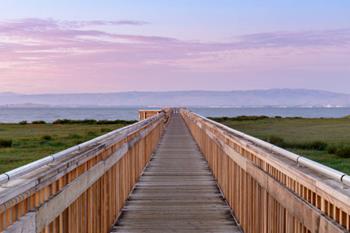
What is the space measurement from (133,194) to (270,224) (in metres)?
5.37

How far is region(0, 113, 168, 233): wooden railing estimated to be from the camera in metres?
3.52

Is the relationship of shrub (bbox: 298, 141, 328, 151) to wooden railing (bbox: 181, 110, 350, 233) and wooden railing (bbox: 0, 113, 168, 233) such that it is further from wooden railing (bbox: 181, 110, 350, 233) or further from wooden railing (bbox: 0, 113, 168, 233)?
wooden railing (bbox: 0, 113, 168, 233)

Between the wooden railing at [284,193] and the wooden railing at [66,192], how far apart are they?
1756mm

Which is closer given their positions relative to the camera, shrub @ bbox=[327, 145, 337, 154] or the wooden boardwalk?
the wooden boardwalk

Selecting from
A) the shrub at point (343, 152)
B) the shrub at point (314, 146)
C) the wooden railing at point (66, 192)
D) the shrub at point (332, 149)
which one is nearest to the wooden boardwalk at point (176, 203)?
the wooden railing at point (66, 192)

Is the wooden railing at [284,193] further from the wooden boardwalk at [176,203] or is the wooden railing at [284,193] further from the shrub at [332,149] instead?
the shrub at [332,149]

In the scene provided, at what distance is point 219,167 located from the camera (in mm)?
11219

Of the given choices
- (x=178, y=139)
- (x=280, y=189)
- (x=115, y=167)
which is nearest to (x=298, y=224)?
(x=280, y=189)

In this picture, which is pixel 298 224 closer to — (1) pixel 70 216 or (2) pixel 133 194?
(1) pixel 70 216

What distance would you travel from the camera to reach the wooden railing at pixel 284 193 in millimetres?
3539

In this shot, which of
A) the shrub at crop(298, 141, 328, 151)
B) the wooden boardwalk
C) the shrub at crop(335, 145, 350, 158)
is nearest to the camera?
the wooden boardwalk

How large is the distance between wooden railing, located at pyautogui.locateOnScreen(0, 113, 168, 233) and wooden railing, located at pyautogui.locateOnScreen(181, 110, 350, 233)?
176cm

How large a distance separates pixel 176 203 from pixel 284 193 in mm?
5138

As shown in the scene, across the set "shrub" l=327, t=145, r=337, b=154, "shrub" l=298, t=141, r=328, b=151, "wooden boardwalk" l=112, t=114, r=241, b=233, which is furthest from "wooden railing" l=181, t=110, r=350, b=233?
"shrub" l=298, t=141, r=328, b=151
